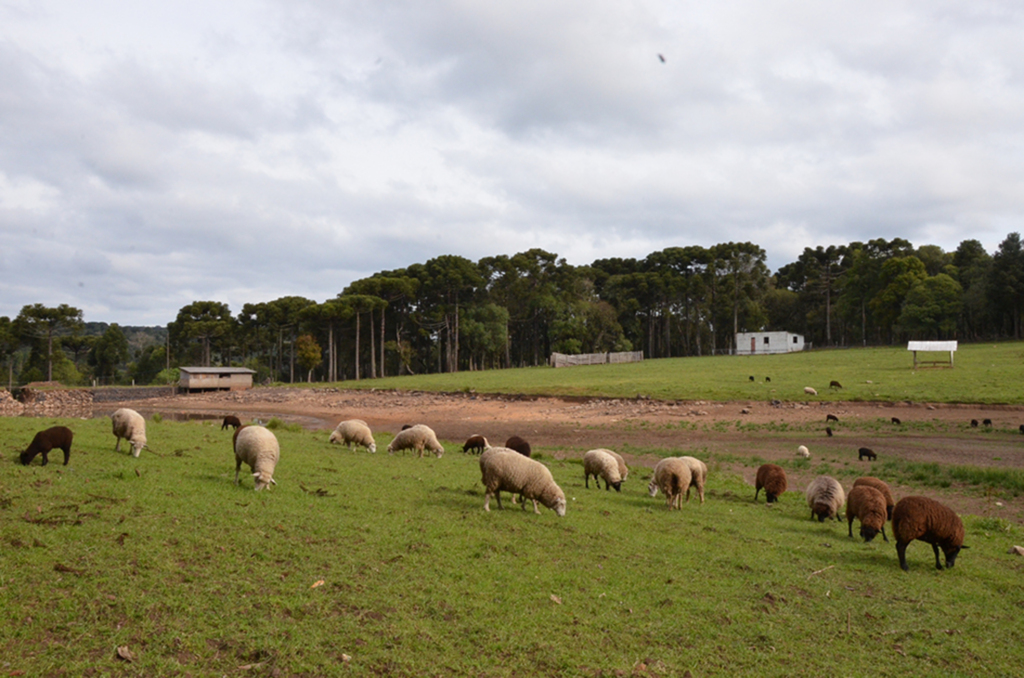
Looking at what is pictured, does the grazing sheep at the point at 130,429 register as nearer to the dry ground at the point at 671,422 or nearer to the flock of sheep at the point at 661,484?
the flock of sheep at the point at 661,484

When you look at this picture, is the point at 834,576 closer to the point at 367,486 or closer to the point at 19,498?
the point at 367,486

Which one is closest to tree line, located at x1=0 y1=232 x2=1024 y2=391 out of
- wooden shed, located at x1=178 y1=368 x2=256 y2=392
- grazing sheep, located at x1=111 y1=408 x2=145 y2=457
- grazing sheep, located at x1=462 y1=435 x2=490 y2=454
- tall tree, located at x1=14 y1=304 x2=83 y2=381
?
tall tree, located at x1=14 y1=304 x2=83 y2=381

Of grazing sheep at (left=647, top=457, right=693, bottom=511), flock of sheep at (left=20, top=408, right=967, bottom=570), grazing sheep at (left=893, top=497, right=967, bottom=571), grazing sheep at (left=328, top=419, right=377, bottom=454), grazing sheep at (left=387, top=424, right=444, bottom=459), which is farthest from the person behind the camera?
grazing sheep at (left=328, top=419, right=377, bottom=454)

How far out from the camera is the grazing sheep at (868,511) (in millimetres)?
10898

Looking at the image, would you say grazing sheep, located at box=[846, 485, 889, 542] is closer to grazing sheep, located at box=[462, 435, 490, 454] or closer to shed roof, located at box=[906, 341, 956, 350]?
grazing sheep, located at box=[462, 435, 490, 454]

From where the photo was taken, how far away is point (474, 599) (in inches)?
275

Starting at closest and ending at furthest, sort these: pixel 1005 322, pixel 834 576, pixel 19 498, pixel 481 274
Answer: pixel 19 498 → pixel 834 576 → pixel 1005 322 → pixel 481 274

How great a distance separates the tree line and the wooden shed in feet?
37.6

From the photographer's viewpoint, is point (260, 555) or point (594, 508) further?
point (594, 508)

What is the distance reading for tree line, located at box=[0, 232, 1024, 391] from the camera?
3214 inches

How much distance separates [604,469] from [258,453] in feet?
27.6

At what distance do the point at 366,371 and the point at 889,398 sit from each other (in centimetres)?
8893

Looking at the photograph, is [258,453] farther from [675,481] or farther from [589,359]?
[589,359]

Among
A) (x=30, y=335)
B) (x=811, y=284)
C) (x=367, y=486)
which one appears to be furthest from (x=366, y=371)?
(x=367, y=486)
